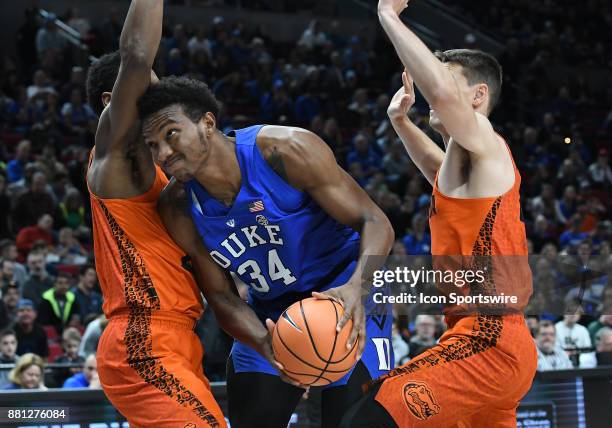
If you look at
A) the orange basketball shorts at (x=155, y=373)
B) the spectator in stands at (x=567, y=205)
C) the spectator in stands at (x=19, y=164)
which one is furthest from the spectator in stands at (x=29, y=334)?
the spectator in stands at (x=567, y=205)

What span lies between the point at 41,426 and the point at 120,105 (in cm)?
297

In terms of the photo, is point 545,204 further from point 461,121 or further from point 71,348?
point 461,121

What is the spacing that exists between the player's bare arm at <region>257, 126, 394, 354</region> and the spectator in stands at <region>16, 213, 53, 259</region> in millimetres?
6516

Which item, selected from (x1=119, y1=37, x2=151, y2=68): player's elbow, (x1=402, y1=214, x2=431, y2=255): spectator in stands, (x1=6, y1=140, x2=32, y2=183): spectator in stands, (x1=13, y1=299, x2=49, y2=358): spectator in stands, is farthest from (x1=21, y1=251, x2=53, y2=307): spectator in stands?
(x1=119, y1=37, x2=151, y2=68): player's elbow

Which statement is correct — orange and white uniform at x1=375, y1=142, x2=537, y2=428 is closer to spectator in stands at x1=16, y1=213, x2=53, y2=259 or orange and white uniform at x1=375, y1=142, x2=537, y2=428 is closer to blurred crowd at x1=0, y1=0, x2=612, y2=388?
blurred crowd at x1=0, y1=0, x2=612, y2=388

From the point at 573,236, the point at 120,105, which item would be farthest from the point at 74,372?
the point at 573,236

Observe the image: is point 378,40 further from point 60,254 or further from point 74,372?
point 74,372

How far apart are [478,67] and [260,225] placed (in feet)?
3.49

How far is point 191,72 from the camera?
531 inches

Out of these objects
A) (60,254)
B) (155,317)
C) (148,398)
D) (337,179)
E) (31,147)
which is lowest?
(148,398)

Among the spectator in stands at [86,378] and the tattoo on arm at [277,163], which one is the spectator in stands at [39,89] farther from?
the tattoo on arm at [277,163]

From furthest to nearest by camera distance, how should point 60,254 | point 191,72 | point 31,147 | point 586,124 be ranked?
point 586,124 < point 191,72 < point 31,147 < point 60,254

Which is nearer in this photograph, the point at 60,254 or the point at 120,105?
the point at 120,105

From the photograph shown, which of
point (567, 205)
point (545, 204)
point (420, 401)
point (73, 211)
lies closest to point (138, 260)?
point (420, 401)
